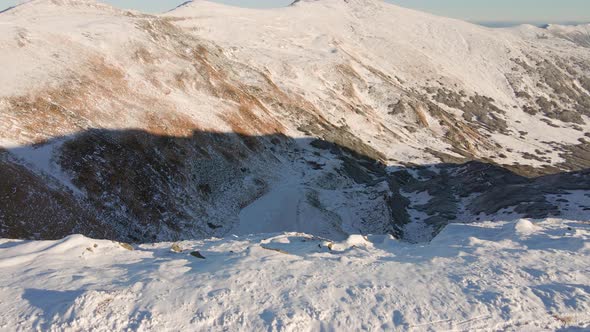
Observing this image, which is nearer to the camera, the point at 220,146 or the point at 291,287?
the point at 291,287

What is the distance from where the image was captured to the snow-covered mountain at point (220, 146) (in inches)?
1411

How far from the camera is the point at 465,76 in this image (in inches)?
6471

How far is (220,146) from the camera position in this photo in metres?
51.9

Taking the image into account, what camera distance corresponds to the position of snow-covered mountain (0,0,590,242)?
1411 inches

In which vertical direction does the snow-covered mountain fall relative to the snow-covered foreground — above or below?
below

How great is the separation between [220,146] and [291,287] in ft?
128

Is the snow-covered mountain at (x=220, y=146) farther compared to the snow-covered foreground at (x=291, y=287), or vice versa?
the snow-covered mountain at (x=220, y=146)

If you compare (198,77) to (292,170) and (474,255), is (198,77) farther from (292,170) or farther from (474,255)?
(474,255)

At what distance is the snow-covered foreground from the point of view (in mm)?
12555

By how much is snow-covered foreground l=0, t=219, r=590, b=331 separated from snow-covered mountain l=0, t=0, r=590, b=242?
1703cm

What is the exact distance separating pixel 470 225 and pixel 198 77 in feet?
162

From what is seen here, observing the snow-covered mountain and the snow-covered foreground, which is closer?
the snow-covered foreground

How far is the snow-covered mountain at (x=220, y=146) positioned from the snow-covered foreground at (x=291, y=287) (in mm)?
17034

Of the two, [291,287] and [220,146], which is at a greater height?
[291,287]
